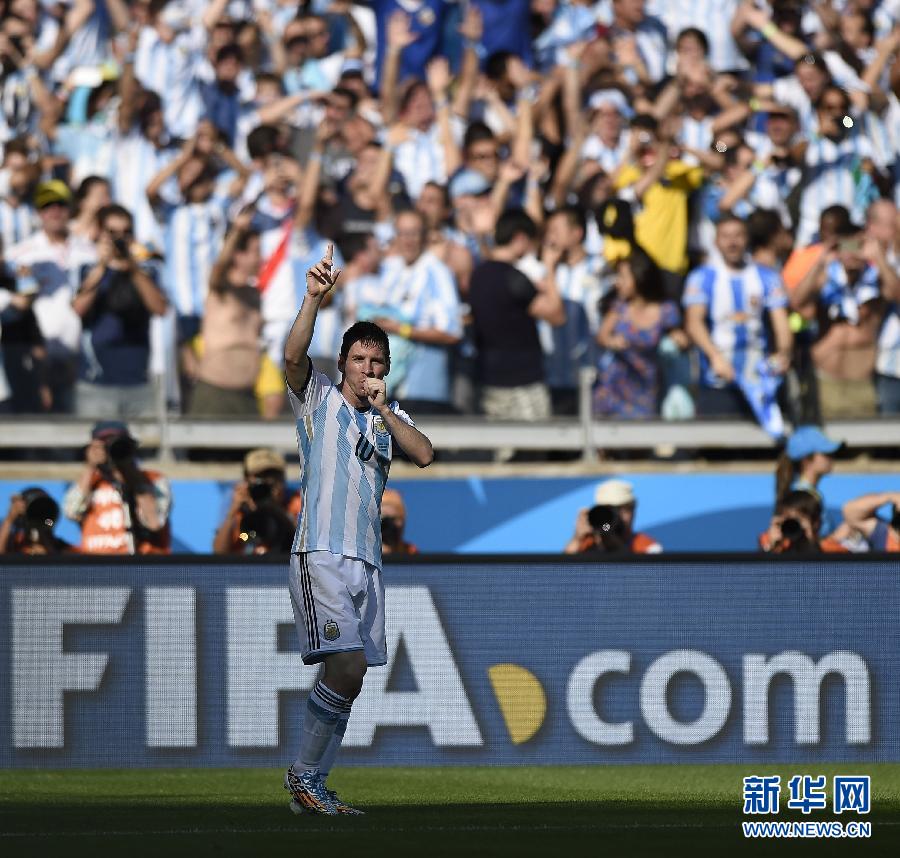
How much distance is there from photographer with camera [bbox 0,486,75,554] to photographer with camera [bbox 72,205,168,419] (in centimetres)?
151

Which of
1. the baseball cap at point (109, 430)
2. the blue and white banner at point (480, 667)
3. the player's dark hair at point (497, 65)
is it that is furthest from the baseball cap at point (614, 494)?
the player's dark hair at point (497, 65)

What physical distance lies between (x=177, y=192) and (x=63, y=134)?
1174 millimetres

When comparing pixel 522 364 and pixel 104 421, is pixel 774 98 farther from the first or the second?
pixel 104 421

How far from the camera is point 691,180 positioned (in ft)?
46.2

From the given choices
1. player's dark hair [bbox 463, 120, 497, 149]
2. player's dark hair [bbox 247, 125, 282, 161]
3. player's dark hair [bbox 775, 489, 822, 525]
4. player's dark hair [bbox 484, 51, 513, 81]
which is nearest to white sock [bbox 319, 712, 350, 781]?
player's dark hair [bbox 775, 489, 822, 525]

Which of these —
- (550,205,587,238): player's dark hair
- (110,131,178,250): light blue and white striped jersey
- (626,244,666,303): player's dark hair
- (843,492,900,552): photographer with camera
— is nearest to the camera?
(843,492,900,552): photographer with camera

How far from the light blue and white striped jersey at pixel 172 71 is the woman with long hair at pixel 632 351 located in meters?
3.69

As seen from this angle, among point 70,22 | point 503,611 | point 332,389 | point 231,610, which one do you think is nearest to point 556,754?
point 503,611

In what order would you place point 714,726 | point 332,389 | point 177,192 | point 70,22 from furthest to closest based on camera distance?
point 70,22, point 177,192, point 714,726, point 332,389

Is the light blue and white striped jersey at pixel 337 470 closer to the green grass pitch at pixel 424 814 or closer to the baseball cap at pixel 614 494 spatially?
the green grass pitch at pixel 424 814

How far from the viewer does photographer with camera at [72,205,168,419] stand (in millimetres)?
12617

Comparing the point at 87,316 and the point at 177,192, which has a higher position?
the point at 177,192

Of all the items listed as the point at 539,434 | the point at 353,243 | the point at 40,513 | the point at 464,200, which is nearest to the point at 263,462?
the point at 40,513

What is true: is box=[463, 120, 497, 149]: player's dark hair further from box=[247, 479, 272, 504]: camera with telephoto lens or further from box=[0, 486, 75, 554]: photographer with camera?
box=[0, 486, 75, 554]: photographer with camera
